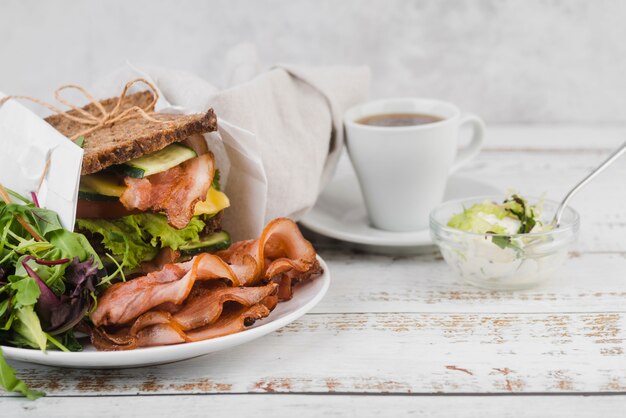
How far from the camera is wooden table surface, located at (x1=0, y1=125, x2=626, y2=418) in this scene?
6.04 ft

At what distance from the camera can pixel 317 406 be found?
72.6 inches

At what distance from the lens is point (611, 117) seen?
4.70 metres

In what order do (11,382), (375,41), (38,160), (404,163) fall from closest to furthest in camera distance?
(11,382) < (38,160) < (404,163) < (375,41)

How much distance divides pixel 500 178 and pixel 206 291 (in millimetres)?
1921

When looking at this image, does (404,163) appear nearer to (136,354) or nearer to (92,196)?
(92,196)

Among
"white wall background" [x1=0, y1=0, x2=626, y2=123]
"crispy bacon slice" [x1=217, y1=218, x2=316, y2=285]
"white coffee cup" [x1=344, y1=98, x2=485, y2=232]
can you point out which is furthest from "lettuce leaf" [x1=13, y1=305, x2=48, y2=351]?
"white wall background" [x1=0, y1=0, x2=626, y2=123]

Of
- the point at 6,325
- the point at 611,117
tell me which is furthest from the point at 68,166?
the point at 611,117

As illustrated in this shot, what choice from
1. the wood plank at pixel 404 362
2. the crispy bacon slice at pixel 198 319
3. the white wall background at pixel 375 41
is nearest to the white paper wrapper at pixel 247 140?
the crispy bacon slice at pixel 198 319

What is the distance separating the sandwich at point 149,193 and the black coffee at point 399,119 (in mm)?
740

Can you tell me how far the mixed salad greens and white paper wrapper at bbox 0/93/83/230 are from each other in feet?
0.22

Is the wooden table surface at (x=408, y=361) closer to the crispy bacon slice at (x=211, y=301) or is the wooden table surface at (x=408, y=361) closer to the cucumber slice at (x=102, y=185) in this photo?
the crispy bacon slice at (x=211, y=301)

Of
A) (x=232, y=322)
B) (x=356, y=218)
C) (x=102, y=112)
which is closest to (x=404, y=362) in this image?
(x=232, y=322)

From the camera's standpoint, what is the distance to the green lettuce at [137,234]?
2225mm

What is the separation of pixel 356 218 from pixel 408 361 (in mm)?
1059
